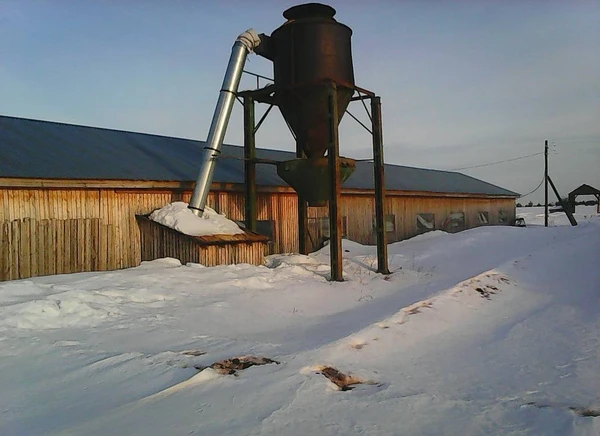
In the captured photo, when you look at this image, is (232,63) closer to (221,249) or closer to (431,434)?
(221,249)

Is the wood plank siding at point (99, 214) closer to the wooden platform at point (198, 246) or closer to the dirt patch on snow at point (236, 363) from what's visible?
the wooden platform at point (198, 246)

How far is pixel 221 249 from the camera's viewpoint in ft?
44.4

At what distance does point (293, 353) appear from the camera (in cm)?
644

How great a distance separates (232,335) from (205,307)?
1.76m

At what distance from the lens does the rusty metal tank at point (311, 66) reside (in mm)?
14312

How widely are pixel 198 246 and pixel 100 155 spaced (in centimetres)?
534

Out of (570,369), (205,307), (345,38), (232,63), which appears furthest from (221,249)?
(570,369)

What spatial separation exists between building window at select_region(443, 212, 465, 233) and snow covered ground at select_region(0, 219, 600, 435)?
15688mm

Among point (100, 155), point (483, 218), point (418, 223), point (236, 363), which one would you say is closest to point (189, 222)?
point (100, 155)

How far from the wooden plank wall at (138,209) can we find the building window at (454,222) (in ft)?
11.5

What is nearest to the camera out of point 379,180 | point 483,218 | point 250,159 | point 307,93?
point 307,93

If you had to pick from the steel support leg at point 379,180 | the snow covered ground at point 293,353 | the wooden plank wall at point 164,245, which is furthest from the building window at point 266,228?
the snow covered ground at point 293,353

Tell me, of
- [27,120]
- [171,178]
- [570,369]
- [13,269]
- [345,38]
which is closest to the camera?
[570,369]

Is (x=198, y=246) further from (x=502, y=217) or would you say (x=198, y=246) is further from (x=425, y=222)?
(x=502, y=217)
